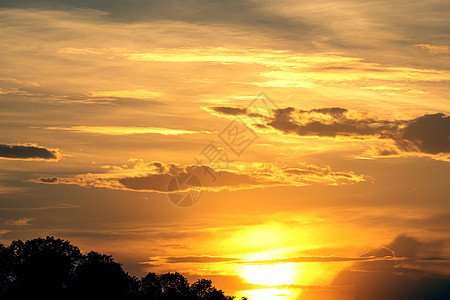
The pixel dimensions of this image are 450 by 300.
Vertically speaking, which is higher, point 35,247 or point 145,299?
point 35,247

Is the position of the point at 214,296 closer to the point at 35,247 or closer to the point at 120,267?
the point at 120,267

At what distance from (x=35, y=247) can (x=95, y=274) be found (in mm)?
11235

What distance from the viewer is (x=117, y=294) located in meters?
122

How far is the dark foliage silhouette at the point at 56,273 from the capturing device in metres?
120

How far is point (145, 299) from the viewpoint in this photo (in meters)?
132

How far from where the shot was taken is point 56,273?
12131 centimetres

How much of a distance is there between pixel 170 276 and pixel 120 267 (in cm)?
1629

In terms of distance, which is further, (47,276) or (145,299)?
(145,299)

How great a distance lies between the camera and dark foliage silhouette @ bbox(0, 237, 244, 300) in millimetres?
119562

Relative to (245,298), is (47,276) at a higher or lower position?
higher

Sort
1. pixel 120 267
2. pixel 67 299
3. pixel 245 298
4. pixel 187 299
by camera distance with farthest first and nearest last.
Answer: pixel 245 298, pixel 187 299, pixel 120 267, pixel 67 299

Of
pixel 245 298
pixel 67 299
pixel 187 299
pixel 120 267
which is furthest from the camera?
pixel 245 298

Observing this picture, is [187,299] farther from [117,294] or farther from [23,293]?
[23,293]

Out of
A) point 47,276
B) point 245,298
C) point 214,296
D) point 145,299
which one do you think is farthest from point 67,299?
point 245,298
